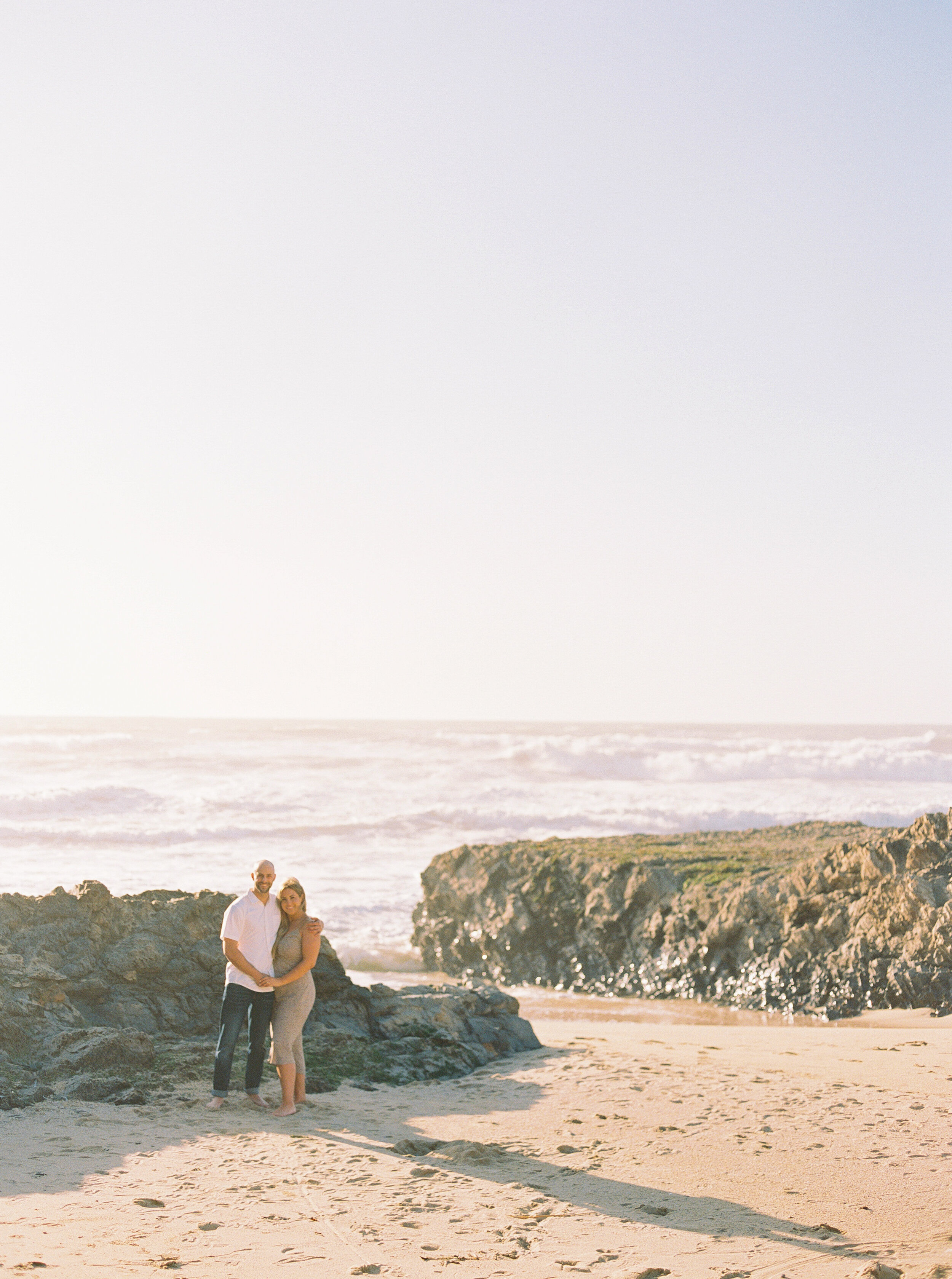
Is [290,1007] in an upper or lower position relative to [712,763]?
upper

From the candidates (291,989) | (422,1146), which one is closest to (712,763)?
(291,989)

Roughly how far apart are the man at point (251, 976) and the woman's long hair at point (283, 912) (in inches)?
1.9

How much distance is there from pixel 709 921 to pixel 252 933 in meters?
6.34

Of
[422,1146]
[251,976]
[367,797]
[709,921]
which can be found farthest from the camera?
[367,797]

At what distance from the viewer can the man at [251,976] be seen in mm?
6289

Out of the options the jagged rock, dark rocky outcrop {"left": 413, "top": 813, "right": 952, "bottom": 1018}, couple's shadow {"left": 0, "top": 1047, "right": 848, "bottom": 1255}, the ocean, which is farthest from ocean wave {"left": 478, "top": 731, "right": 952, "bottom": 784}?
the jagged rock

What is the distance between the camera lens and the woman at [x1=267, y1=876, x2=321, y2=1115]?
623 centimetres

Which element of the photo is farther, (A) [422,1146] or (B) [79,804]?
(B) [79,804]

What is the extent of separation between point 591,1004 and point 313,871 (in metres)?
10.1

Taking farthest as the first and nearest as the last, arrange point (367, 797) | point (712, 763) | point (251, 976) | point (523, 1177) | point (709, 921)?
point (712, 763) → point (367, 797) → point (709, 921) → point (251, 976) → point (523, 1177)

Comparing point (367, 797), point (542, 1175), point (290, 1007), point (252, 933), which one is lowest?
point (367, 797)

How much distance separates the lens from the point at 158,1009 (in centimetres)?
748

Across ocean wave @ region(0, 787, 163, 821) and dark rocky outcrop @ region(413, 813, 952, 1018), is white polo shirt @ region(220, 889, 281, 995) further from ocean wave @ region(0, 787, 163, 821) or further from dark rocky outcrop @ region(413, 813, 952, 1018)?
ocean wave @ region(0, 787, 163, 821)

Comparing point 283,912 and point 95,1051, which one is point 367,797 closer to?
point 95,1051
